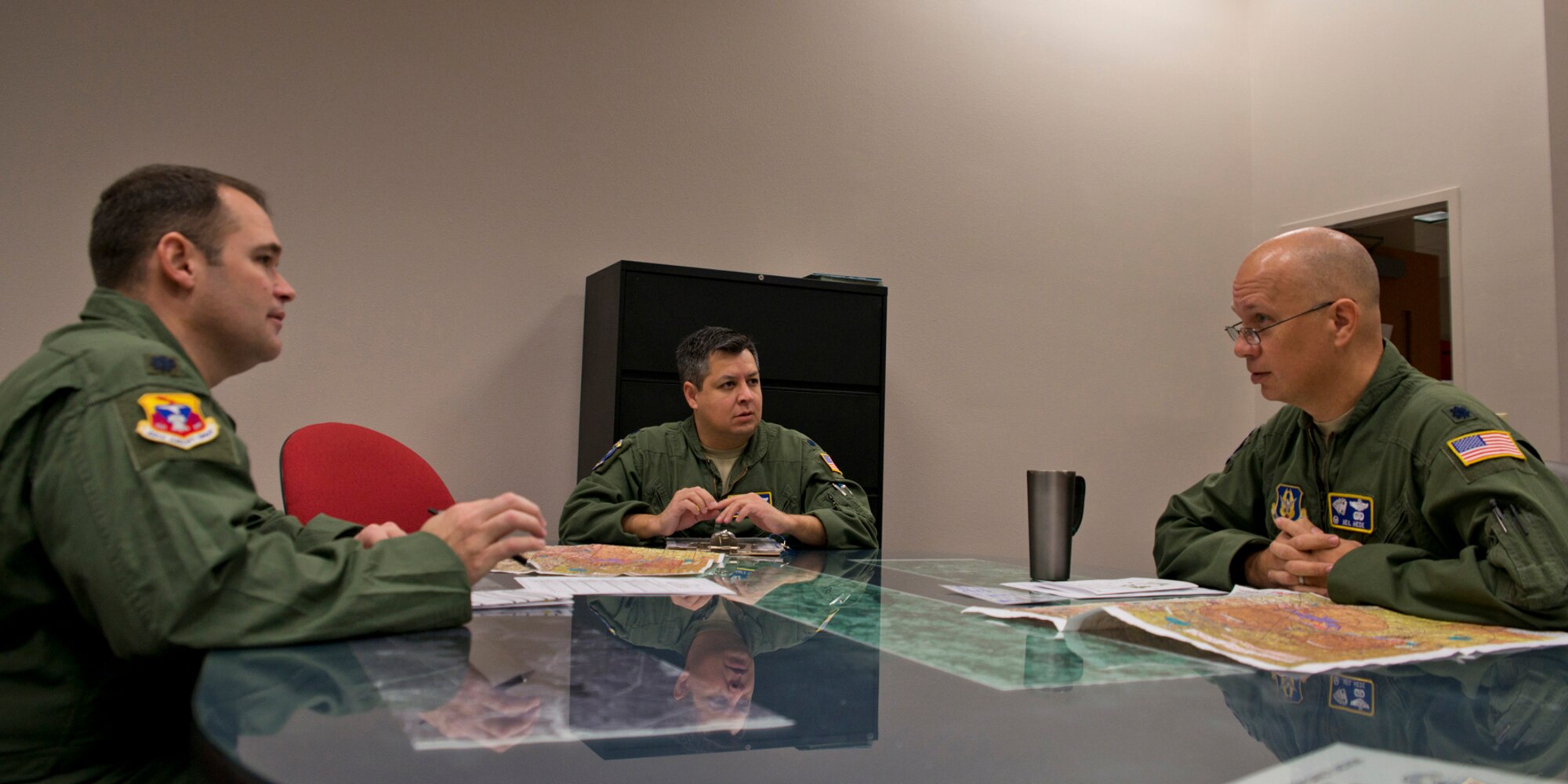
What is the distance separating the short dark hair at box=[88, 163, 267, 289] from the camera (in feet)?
4.36

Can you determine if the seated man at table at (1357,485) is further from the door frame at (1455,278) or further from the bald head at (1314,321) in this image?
the door frame at (1455,278)

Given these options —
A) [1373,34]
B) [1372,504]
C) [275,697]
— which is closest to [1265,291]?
[1372,504]

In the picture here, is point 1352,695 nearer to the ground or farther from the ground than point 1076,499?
nearer to the ground

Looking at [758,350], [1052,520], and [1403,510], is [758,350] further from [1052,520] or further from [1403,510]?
[1403,510]

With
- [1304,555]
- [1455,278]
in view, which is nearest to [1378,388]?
[1304,555]

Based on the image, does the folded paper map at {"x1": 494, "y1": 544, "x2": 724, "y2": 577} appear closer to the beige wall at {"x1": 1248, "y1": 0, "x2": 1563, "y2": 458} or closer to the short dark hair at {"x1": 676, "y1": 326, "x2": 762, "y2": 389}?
the short dark hair at {"x1": 676, "y1": 326, "x2": 762, "y2": 389}

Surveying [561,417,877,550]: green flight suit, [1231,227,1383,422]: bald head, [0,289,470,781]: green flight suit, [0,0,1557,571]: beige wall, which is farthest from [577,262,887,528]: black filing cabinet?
[0,289,470,781]: green flight suit

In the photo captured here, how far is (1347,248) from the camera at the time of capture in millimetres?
2070

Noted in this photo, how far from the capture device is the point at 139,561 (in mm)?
985

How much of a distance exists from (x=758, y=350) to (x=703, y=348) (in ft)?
2.35

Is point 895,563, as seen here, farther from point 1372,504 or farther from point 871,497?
point 871,497

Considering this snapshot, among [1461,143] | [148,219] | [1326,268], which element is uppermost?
[1461,143]

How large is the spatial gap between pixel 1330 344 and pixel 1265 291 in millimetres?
170

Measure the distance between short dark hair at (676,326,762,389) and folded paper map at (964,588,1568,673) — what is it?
1871 mm
